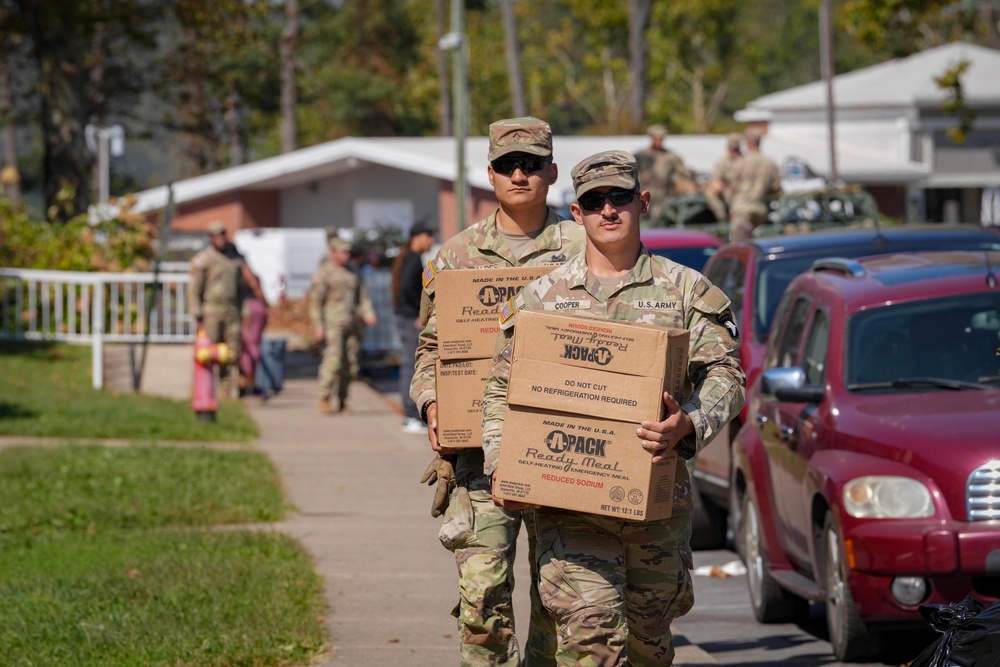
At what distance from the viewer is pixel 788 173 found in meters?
29.0

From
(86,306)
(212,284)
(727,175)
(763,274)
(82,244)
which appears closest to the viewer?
(763,274)

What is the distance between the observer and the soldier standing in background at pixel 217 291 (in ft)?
61.1

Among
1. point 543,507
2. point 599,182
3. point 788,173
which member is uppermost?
point 788,173

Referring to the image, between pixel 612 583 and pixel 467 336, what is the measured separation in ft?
3.94

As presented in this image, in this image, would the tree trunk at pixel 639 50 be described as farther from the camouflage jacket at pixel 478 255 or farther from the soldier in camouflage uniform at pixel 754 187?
the camouflage jacket at pixel 478 255

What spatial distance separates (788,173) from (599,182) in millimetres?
24495

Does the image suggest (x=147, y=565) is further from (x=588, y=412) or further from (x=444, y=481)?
(x=588, y=412)

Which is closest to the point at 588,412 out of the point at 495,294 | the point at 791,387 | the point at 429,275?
the point at 495,294

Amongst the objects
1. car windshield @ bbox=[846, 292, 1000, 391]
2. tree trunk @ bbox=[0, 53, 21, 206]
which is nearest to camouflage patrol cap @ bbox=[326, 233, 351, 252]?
tree trunk @ bbox=[0, 53, 21, 206]

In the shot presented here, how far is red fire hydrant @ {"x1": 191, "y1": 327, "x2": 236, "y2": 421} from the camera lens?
15.1m

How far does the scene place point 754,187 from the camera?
59.0 feet

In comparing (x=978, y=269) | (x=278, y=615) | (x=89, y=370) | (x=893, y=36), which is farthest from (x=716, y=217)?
(x=278, y=615)

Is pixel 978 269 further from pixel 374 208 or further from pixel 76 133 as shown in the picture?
pixel 374 208

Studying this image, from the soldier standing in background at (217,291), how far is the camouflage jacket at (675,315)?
1375cm
